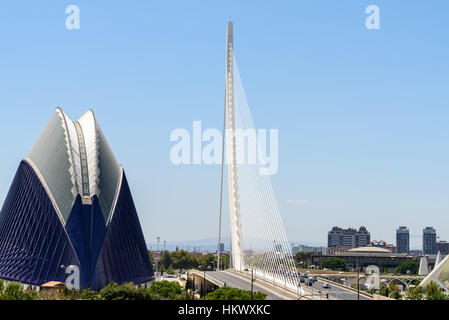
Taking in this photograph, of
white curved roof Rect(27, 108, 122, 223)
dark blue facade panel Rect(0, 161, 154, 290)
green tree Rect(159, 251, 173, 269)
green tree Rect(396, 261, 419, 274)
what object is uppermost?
white curved roof Rect(27, 108, 122, 223)

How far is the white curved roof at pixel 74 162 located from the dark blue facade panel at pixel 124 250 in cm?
140

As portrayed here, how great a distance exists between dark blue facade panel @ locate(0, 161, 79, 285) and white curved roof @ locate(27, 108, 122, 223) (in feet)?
4.42

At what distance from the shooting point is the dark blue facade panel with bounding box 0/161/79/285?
2552 inches

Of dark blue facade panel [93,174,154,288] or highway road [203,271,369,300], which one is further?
dark blue facade panel [93,174,154,288]

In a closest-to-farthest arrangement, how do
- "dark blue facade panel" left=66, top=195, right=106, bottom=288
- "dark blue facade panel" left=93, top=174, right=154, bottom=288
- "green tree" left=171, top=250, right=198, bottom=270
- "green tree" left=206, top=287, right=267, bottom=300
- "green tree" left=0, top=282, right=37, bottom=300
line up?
"green tree" left=0, top=282, right=37, bottom=300
"green tree" left=206, top=287, right=267, bottom=300
"dark blue facade panel" left=66, top=195, right=106, bottom=288
"dark blue facade panel" left=93, top=174, right=154, bottom=288
"green tree" left=171, top=250, right=198, bottom=270

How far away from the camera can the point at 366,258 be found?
162875mm

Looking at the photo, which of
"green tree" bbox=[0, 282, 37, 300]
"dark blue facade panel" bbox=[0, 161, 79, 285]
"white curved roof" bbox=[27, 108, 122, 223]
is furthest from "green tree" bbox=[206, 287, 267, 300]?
"white curved roof" bbox=[27, 108, 122, 223]

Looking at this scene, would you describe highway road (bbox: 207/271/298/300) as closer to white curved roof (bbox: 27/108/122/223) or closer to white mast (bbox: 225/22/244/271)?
white mast (bbox: 225/22/244/271)

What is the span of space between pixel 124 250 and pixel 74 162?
999 cm

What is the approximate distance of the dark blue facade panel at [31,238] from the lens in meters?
64.8

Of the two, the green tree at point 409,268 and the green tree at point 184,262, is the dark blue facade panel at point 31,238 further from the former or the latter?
the green tree at point 409,268
